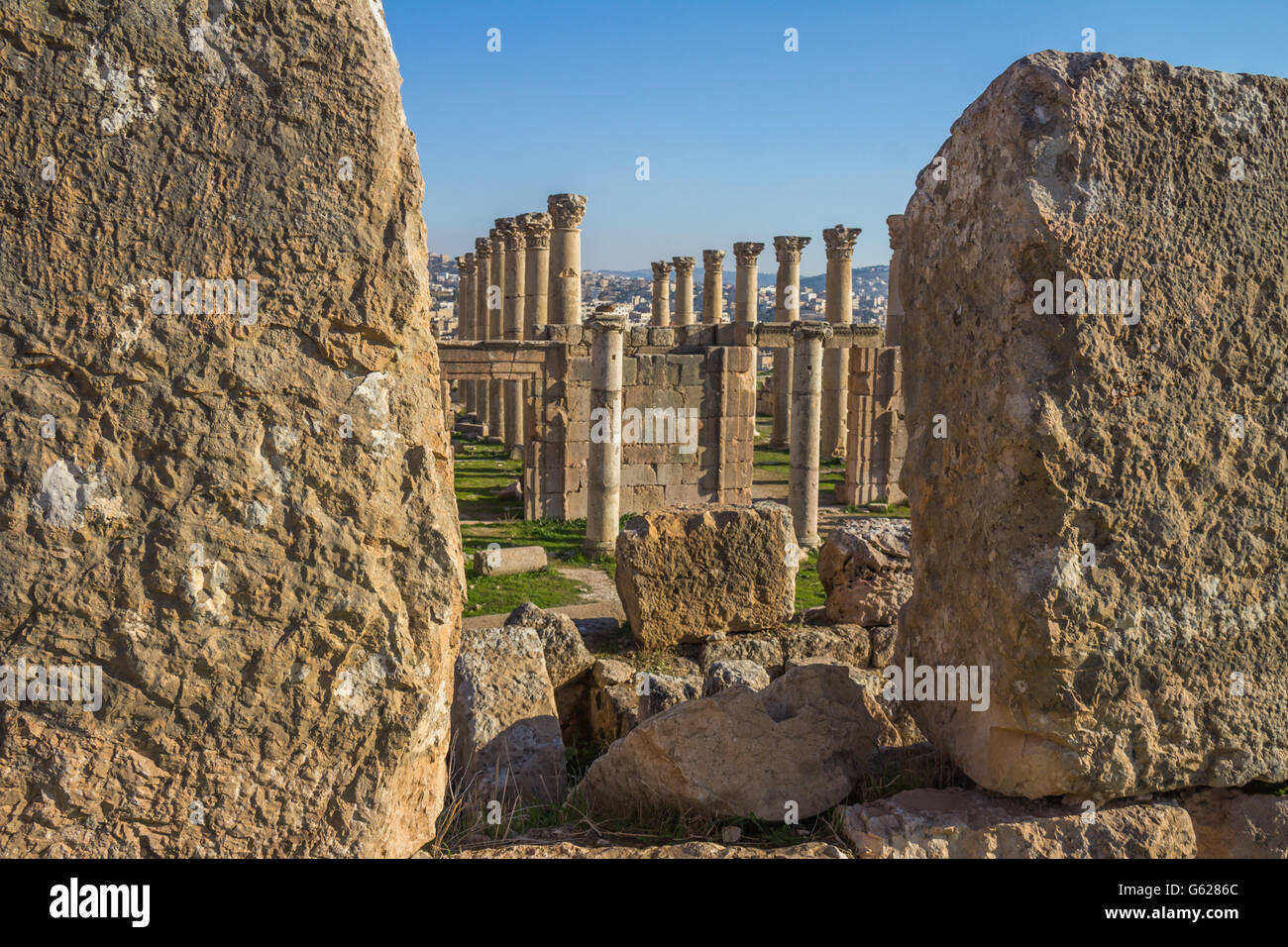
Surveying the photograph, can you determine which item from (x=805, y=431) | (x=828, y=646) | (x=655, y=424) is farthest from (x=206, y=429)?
(x=655, y=424)

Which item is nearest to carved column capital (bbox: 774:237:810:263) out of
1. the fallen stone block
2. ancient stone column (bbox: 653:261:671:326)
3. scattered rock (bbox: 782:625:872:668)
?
ancient stone column (bbox: 653:261:671:326)

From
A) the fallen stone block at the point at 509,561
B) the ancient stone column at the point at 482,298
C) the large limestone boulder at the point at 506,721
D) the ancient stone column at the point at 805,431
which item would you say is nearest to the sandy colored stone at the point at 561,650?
the large limestone boulder at the point at 506,721

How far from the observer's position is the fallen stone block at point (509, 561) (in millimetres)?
14523

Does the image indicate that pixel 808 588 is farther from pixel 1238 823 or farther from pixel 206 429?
pixel 206 429

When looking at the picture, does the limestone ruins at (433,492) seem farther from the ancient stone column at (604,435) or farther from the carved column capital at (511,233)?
the carved column capital at (511,233)

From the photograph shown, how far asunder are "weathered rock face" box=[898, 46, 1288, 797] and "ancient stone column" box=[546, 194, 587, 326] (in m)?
18.2

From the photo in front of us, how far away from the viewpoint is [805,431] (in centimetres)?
1780

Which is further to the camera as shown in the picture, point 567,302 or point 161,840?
point 567,302

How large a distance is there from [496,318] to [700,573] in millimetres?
24886

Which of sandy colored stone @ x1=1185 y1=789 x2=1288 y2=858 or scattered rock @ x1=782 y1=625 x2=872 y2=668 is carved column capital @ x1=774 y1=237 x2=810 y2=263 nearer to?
scattered rock @ x1=782 y1=625 x2=872 y2=668
